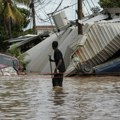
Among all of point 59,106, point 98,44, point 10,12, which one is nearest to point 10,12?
point 10,12

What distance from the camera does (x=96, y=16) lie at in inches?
1358

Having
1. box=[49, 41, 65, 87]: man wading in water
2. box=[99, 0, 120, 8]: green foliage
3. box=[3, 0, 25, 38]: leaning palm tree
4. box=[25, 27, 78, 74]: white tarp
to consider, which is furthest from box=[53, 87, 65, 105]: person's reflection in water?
box=[99, 0, 120, 8]: green foliage

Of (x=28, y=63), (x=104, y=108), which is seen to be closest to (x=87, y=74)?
(x=28, y=63)

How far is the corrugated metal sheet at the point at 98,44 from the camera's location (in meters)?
27.1

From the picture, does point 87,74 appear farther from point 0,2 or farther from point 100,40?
point 0,2

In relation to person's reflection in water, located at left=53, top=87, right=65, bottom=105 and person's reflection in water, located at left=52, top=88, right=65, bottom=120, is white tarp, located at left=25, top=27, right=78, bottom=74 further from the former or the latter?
person's reflection in water, located at left=52, top=88, right=65, bottom=120

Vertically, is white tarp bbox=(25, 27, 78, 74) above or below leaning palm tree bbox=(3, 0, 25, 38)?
below

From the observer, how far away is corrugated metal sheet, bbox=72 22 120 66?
88.8 feet

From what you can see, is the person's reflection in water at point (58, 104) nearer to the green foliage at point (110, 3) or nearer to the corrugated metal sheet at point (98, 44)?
the corrugated metal sheet at point (98, 44)

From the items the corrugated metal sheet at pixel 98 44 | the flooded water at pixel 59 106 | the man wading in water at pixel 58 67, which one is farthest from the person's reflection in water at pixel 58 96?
the corrugated metal sheet at pixel 98 44

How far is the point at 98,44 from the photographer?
2739 centimetres

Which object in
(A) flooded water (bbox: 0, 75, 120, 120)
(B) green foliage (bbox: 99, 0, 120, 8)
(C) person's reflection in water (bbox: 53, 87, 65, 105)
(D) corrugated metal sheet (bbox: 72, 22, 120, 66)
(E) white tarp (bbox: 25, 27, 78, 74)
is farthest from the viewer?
(B) green foliage (bbox: 99, 0, 120, 8)

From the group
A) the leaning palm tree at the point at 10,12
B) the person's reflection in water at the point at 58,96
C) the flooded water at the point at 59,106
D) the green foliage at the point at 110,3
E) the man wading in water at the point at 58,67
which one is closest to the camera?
the flooded water at the point at 59,106

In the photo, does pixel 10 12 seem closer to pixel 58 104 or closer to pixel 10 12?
pixel 10 12
